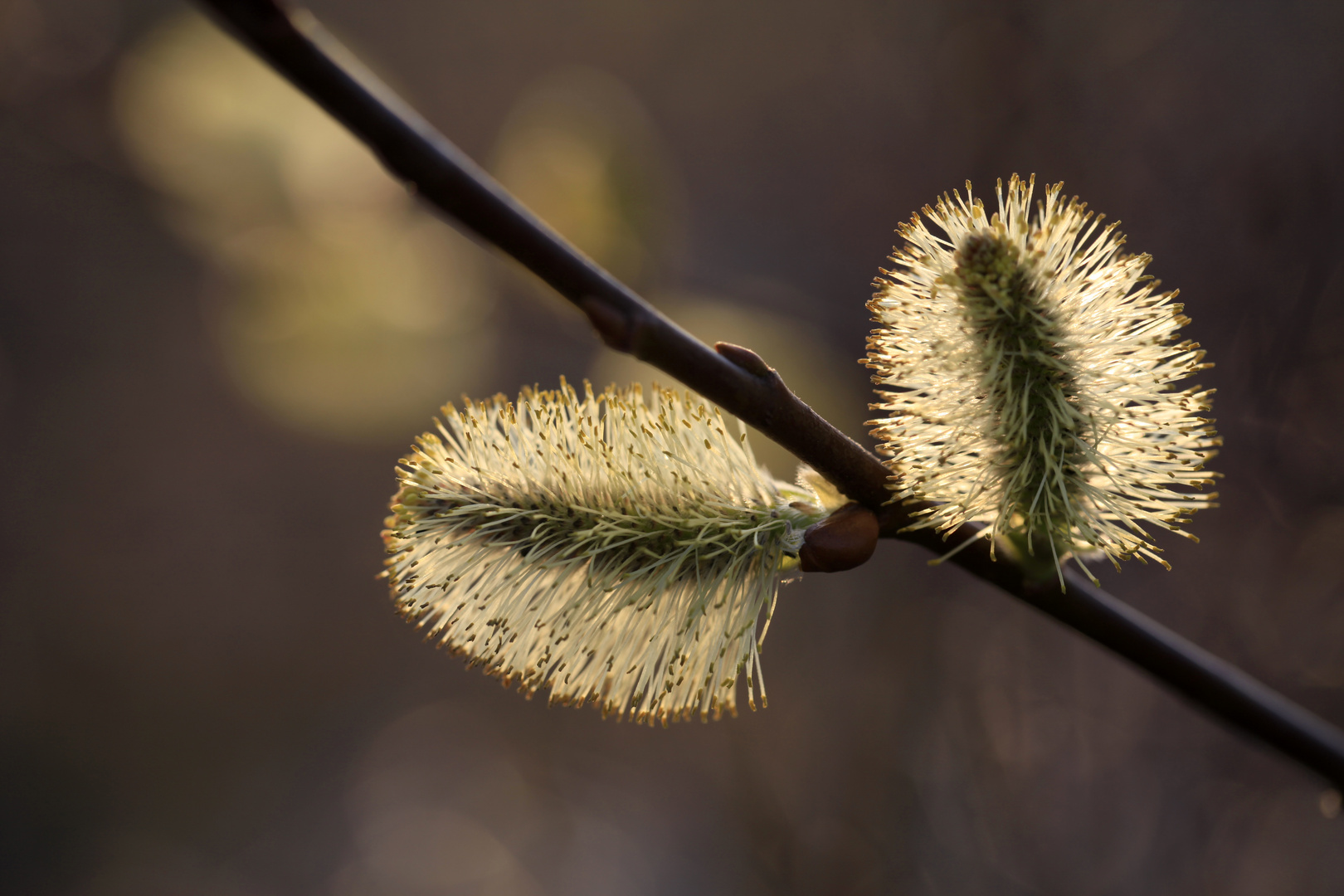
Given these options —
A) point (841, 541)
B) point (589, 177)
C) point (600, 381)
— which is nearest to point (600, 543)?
point (841, 541)

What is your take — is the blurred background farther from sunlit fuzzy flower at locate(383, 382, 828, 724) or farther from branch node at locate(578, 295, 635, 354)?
branch node at locate(578, 295, 635, 354)

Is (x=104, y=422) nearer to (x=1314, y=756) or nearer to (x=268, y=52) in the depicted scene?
(x=268, y=52)

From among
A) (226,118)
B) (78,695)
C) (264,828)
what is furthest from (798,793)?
(78,695)

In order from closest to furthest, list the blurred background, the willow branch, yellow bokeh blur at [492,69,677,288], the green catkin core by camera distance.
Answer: the willow branch, the green catkin core, yellow bokeh blur at [492,69,677,288], the blurred background

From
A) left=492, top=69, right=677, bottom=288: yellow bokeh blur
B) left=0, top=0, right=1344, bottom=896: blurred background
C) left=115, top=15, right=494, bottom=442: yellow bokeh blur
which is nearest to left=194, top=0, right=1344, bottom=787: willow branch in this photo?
left=0, top=0, right=1344, bottom=896: blurred background

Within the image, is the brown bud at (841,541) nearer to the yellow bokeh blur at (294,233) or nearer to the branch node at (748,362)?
the branch node at (748,362)

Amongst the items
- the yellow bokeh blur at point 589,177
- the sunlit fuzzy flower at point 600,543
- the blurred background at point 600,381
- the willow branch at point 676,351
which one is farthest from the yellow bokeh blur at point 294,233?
the willow branch at point 676,351
